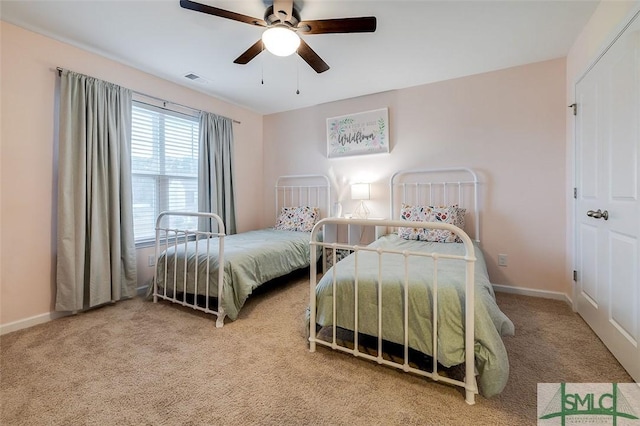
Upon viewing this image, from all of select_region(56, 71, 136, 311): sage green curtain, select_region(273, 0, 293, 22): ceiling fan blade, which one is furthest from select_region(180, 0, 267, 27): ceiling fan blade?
select_region(56, 71, 136, 311): sage green curtain

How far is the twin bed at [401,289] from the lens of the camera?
128 cm

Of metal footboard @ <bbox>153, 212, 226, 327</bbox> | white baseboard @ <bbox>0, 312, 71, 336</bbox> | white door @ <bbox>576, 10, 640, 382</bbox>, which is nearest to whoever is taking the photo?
white door @ <bbox>576, 10, 640, 382</bbox>

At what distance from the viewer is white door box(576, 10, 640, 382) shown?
1467 mm

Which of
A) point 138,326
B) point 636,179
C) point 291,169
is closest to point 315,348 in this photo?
point 138,326

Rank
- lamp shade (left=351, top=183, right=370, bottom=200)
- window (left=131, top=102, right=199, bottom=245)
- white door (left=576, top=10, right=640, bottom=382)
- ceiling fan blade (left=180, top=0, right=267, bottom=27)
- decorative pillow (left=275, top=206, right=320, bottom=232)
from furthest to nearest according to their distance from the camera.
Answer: decorative pillow (left=275, top=206, right=320, bottom=232) < lamp shade (left=351, top=183, right=370, bottom=200) < window (left=131, top=102, right=199, bottom=245) < ceiling fan blade (left=180, top=0, right=267, bottom=27) < white door (left=576, top=10, right=640, bottom=382)

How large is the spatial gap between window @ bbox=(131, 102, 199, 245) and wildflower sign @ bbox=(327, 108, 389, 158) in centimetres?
172

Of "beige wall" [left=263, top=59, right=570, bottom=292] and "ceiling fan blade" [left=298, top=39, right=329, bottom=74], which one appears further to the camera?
"beige wall" [left=263, top=59, right=570, bottom=292]

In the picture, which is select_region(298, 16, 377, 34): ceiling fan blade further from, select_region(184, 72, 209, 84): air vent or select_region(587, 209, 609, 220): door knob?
select_region(587, 209, 609, 220): door knob

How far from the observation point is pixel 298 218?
370 centimetres

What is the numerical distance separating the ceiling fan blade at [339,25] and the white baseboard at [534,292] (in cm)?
269

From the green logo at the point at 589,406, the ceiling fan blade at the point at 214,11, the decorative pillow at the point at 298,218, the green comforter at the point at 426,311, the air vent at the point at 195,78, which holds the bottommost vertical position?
the green logo at the point at 589,406

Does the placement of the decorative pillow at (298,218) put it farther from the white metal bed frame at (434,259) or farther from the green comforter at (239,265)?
the white metal bed frame at (434,259)

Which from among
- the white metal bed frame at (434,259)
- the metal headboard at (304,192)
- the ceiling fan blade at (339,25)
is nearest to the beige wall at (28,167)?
the ceiling fan blade at (339,25)

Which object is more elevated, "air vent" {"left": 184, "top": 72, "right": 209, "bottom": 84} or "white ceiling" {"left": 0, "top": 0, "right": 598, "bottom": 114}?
"air vent" {"left": 184, "top": 72, "right": 209, "bottom": 84}
